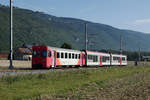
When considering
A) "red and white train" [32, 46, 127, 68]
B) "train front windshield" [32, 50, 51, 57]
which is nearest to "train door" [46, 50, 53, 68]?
"red and white train" [32, 46, 127, 68]

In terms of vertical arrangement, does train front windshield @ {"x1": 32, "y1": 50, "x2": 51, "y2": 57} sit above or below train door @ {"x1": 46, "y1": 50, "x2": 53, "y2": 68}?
above

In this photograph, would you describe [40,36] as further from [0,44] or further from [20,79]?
[20,79]

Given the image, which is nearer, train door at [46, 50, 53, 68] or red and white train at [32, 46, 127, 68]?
train door at [46, 50, 53, 68]

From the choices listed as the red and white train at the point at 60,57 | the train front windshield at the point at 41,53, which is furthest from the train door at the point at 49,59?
the train front windshield at the point at 41,53

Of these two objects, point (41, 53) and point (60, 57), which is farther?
point (60, 57)

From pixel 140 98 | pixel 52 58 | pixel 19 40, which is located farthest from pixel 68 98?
pixel 19 40

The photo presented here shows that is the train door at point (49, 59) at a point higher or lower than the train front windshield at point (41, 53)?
lower

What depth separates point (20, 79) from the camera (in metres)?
19.7

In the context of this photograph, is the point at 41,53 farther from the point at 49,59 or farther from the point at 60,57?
the point at 60,57

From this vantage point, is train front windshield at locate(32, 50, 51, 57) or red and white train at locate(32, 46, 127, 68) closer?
train front windshield at locate(32, 50, 51, 57)

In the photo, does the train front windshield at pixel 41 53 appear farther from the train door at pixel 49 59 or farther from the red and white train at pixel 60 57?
the train door at pixel 49 59

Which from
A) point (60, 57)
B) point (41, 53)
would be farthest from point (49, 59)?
point (60, 57)

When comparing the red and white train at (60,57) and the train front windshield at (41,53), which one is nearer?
the train front windshield at (41,53)

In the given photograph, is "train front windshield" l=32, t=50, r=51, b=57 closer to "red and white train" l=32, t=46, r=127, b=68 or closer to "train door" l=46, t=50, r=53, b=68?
"red and white train" l=32, t=46, r=127, b=68
